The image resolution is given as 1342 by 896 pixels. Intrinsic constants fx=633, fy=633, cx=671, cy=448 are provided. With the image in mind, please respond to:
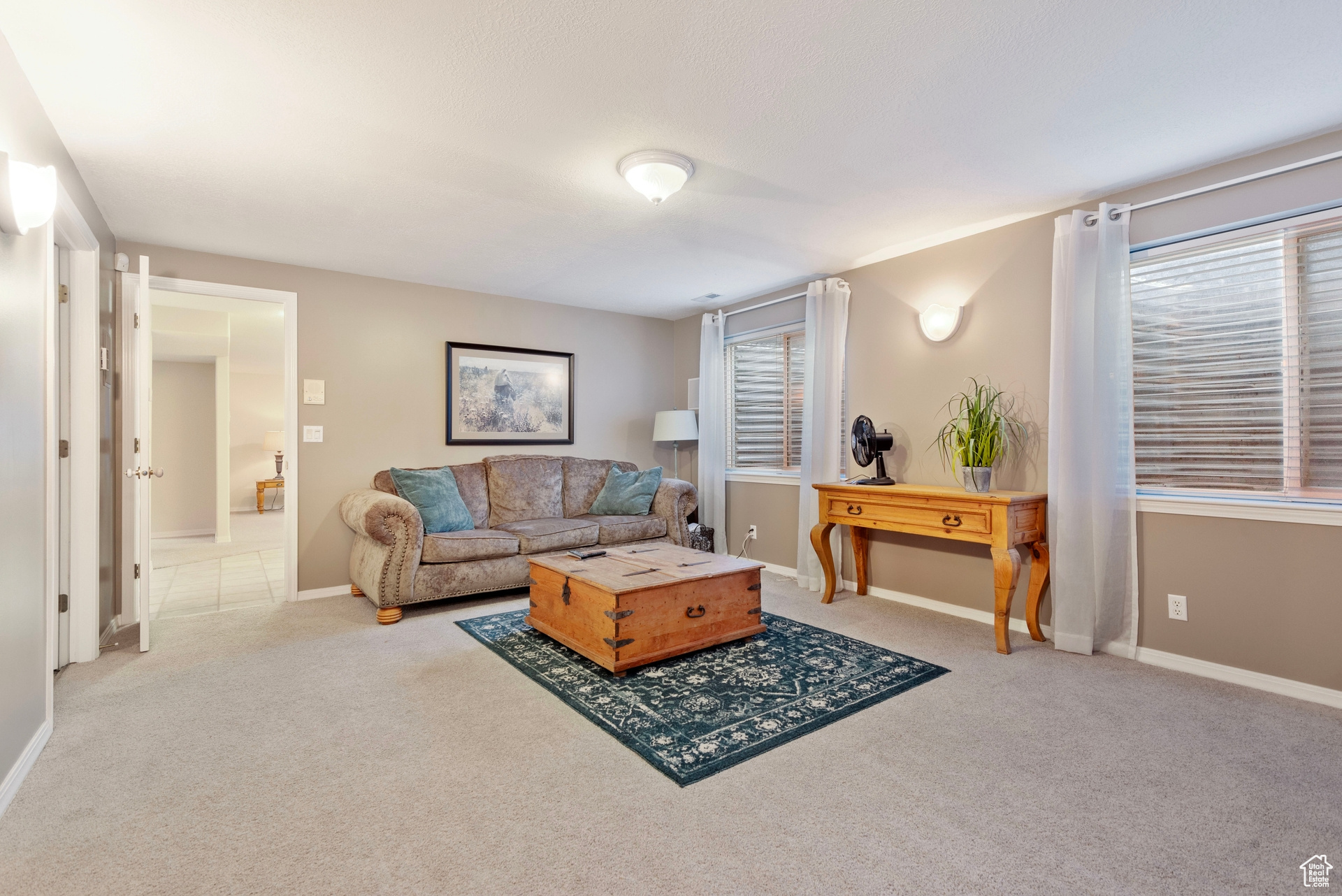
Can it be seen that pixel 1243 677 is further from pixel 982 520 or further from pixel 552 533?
pixel 552 533

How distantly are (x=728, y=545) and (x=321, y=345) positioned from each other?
3415mm

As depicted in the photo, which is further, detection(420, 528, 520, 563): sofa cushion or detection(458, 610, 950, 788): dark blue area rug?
detection(420, 528, 520, 563): sofa cushion

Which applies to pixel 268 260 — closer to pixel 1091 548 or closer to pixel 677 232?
pixel 677 232

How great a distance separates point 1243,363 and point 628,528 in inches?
137

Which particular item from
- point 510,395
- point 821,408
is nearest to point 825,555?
point 821,408

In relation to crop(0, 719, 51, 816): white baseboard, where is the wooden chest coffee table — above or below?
above

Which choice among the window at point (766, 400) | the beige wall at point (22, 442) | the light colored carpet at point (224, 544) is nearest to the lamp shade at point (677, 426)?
the window at point (766, 400)

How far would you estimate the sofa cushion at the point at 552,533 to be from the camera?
418cm

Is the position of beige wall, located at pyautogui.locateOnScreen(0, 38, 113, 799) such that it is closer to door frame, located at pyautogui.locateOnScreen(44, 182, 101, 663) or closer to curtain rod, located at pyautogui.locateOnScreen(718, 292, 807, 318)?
door frame, located at pyautogui.locateOnScreen(44, 182, 101, 663)

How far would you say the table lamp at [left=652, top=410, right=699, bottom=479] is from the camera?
5430mm

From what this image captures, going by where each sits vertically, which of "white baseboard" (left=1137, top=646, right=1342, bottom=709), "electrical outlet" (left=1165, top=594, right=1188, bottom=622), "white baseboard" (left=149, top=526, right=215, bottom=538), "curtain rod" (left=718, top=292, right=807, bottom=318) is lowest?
"white baseboard" (left=149, top=526, right=215, bottom=538)

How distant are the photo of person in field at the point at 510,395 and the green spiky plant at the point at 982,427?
308cm

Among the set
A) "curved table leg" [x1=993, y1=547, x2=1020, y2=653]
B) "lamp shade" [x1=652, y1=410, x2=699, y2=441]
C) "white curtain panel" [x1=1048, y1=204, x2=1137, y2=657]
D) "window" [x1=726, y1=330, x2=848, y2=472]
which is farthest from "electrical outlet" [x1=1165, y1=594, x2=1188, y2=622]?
"lamp shade" [x1=652, y1=410, x2=699, y2=441]

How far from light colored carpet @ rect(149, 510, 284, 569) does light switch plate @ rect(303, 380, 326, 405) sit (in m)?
2.60
